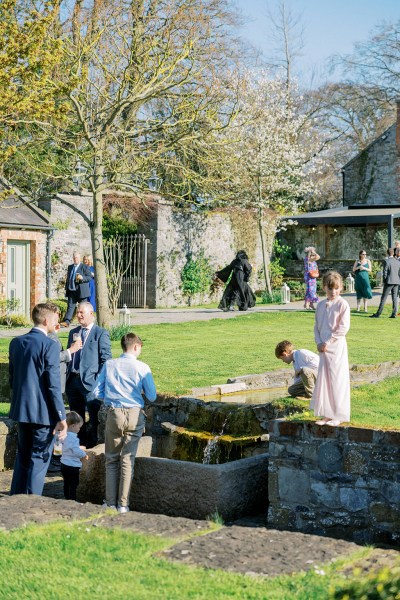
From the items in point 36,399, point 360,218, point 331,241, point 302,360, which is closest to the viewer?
point 36,399

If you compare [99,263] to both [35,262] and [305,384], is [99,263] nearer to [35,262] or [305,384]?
[35,262]

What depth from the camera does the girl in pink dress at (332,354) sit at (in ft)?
28.7

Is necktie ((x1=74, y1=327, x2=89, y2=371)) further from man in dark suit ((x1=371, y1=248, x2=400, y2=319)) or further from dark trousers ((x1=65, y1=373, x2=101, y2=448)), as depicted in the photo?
man in dark suit ((x1=371, y1=248, x2=400, y2=319))

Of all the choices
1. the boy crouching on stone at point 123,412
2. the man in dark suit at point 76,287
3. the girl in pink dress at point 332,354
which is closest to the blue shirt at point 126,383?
the boy crouching on stone at point 123,412

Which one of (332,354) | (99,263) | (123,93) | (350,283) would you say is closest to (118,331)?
(99,263)

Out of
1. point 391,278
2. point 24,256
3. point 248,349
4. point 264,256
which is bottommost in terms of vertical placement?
point 248,349

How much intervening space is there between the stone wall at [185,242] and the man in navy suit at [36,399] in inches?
813

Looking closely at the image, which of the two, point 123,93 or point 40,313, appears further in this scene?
point 123,93

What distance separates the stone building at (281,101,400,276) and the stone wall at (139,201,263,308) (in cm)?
337

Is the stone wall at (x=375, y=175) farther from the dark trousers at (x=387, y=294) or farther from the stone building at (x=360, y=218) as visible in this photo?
the dark trousers at (x=387, y=294)

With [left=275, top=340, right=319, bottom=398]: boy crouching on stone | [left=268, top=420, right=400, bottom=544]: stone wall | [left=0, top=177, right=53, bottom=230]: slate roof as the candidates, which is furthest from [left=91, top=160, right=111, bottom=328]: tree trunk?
[left=268, top=420, right=400, bottom=544]: stone wall

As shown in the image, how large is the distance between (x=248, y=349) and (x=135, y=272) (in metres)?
12.6

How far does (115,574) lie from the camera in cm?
545

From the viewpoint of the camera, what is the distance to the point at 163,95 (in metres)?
20.9
